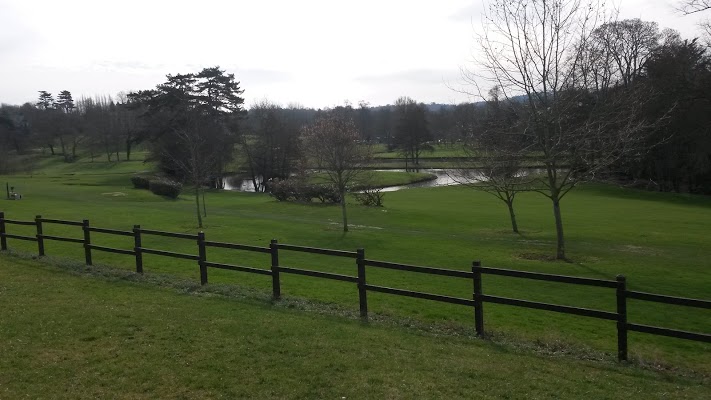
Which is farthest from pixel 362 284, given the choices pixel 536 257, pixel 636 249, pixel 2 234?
pixel 636 249

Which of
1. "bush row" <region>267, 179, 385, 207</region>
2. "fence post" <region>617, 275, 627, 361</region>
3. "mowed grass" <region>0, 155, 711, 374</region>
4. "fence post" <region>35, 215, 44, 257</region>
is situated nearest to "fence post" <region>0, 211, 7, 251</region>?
"mowed grass" <region>0, 155, 711, 374</region>

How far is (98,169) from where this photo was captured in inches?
3625

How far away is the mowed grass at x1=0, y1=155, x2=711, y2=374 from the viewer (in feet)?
38.9

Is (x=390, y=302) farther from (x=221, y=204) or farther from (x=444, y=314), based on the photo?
(x=221, y=204)

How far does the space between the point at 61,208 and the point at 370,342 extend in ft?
112

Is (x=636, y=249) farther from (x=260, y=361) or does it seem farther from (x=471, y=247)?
(x=260, y=361)

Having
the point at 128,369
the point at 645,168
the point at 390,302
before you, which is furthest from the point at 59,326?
the point at 645,168

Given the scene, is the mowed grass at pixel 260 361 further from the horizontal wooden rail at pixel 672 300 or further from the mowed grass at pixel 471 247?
the mowed grass at pixel 471 247

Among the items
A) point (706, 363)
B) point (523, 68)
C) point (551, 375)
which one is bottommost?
point (706, 363)

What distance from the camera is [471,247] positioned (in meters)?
23.1

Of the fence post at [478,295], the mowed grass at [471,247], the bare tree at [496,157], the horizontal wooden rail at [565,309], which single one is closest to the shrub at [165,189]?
the mowed grass at [471,247]

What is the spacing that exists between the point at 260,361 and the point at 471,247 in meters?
16.7

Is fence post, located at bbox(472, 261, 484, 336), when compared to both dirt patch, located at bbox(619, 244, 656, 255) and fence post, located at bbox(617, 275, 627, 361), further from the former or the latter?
dirt patch, located at bbox(619, 244, 656, 255)

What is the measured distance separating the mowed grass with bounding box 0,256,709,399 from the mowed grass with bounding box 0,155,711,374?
1852mm
